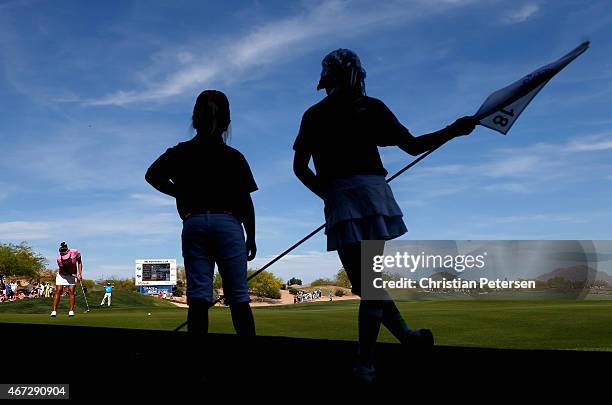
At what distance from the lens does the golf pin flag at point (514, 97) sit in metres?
4.11

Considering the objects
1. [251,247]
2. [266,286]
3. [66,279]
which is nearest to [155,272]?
[266,286]

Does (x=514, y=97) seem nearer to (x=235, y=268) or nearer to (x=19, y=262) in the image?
(x=235, y=268)

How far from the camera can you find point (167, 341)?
24.5 feet

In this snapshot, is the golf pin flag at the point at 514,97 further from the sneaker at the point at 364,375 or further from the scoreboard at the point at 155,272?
the scoreboard at the point at 155,272

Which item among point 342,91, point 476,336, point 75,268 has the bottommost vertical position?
point 476,336

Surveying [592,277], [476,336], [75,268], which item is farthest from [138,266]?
[476,336]

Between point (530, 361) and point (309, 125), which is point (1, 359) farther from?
point (530, 361)

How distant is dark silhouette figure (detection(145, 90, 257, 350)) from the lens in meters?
4.00

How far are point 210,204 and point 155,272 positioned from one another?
87.7 meters

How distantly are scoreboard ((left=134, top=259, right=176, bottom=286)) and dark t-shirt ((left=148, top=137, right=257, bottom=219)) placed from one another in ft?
285

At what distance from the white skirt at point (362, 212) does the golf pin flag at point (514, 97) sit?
2.96 ft

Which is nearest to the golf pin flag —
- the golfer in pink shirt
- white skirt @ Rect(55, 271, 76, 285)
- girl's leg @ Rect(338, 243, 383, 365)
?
girl's leg @ Rect(338, 243, 383, 365)

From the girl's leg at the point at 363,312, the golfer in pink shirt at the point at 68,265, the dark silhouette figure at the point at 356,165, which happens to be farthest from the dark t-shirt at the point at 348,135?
the golfer in pink shirt at the point at 68,265

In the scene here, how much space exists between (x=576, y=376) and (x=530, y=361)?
102 cm
